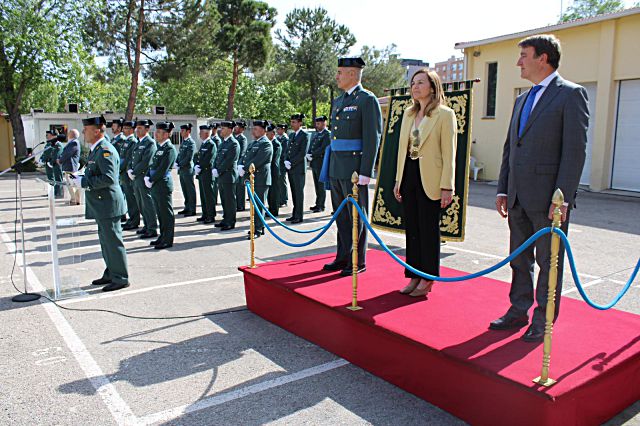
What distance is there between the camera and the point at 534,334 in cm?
341

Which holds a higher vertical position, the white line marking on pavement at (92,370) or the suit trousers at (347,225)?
the suit trousers at (347,225)

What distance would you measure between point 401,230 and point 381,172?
2.69 ft

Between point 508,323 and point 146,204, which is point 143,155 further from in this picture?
point 508,323

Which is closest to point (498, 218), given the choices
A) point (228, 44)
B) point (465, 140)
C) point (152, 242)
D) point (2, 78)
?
point (465, 140)

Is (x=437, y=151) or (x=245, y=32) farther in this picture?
(x=245, y=32)

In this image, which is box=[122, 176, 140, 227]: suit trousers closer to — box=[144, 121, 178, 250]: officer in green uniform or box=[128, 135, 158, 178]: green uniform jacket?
box=[128, 135, 158, 178]: green uniform jacket

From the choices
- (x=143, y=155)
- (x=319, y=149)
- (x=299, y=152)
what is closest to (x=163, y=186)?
(x=143, y=155)

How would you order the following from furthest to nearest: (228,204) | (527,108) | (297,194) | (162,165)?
(297,194) → (228,204) → (162,165) → (527,108)

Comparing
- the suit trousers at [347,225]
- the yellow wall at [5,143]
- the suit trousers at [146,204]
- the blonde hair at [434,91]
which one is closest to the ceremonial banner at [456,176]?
the suit trousers at [347,225]

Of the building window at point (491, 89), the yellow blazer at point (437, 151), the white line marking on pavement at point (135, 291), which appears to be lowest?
the white line marking on pavement at point (135, 291)

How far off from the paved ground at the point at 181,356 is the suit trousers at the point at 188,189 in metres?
3.49

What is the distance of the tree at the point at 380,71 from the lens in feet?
145

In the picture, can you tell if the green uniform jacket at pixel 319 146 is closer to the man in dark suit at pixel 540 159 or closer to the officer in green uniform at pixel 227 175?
the officer in green uniform at pixel 227 175

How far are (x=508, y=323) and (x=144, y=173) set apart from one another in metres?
6.70
